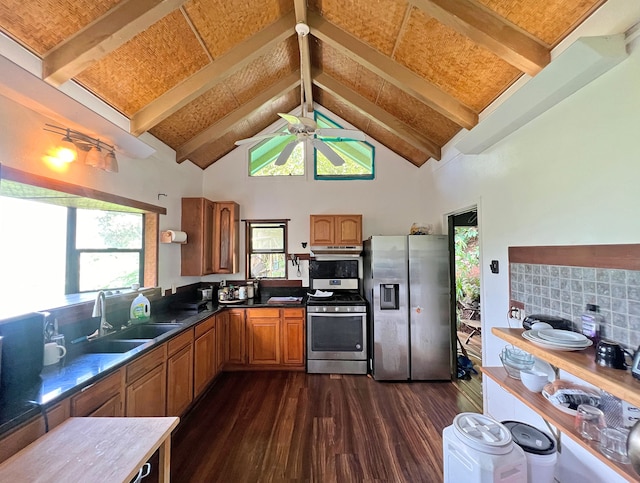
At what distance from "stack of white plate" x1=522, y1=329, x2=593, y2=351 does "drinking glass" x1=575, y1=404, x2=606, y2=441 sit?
0.28 m

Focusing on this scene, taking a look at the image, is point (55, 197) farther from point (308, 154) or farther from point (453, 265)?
point (453, 265)

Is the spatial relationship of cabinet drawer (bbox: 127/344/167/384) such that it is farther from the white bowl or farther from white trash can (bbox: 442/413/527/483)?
the white bowl

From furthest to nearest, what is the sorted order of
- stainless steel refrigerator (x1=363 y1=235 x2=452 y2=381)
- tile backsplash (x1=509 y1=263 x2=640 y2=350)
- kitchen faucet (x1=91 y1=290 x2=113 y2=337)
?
stainless steel refrigerator (x1=363 y1=235 x2=452 y2=381) → kitchen faucet (x1=91 y1=290 x2=113 y2=337) → tile backsplash (x1=509 y1=263 x2=640 y2=350)

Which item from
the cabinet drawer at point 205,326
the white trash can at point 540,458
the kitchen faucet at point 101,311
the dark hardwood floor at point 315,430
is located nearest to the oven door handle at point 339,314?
the dark hardwood floor at point 315,430

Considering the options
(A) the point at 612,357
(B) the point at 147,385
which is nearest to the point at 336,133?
(A) the point at 612,357

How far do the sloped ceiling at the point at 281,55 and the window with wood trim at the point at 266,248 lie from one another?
1.35m

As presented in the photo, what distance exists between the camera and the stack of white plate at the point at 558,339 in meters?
1.38

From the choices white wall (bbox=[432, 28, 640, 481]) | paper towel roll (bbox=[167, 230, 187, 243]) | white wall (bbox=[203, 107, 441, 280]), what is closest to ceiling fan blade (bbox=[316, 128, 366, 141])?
white wall (bbox=[432, 28, 640, 481])

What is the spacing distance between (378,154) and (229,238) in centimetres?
268

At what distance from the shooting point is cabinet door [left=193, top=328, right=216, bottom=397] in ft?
9.24

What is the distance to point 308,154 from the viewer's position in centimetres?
434

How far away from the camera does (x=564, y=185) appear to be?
1704 mm

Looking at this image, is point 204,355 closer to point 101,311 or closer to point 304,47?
point 101,311

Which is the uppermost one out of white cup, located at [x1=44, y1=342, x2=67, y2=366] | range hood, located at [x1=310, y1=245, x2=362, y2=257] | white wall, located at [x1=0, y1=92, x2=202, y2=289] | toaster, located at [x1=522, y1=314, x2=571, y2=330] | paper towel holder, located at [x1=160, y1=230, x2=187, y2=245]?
white wall, located at [x1=0, y1=92, x2=202, y2=289]
